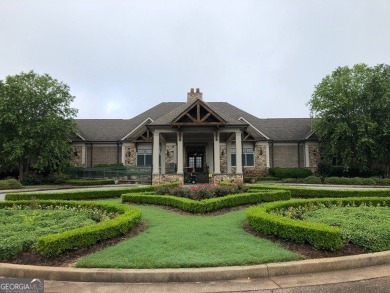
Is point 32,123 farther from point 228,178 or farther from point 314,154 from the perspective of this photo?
point 314,154

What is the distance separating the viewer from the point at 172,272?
4.98 m

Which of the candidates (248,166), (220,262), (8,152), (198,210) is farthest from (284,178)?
(220,262)

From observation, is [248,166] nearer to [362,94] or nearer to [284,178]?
[284,178]

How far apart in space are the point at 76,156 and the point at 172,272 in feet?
111

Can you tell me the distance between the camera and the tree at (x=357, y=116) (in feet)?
99.5

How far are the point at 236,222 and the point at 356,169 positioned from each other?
28624 millimetres

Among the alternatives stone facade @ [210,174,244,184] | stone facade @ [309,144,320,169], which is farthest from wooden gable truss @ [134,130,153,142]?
stone facade @ [309,144,320,169]

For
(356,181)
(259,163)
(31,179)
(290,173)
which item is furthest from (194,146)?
(31,179)

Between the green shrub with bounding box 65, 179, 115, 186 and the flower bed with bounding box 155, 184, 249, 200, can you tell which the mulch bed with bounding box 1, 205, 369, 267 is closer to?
the flower bed with bounding box 155, 184, 249, 200

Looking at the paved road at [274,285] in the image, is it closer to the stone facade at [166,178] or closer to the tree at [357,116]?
the stone facade at [166,178]

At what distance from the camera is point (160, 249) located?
6.20m

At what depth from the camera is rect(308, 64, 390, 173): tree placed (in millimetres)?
30312

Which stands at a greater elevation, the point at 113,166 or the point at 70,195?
the point at 113,166

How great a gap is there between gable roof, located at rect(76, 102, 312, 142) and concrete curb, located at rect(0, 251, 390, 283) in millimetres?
30782
